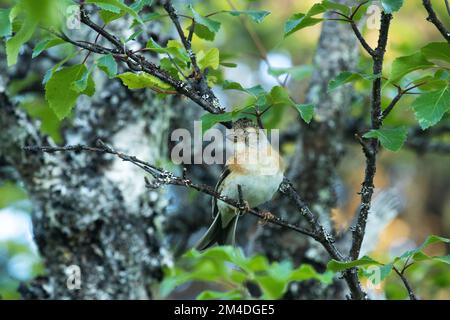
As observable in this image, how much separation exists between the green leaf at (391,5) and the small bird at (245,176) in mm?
1237

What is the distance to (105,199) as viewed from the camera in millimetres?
3928

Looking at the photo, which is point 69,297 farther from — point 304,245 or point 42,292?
point 304,245

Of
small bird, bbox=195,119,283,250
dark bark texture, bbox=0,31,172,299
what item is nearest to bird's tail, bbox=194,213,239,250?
small bird, bbox=195,119,283,250

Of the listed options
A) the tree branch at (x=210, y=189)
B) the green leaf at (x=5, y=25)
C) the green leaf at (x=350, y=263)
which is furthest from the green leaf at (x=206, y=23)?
the green leaf at (x=350, y=263)

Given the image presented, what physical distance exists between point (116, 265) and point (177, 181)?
5.30 feet

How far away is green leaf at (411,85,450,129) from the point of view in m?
Result: 2.38

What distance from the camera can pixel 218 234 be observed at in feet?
13.2

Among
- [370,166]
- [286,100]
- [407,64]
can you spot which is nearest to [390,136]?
[370,166]

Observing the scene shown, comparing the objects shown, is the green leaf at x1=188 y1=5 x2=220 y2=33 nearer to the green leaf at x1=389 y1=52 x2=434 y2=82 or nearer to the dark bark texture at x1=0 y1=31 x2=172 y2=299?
the green leaf at x1=389 y1=52 x2=434 y2=82

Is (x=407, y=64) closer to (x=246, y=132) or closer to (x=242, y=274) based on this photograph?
(x=242, y=274)

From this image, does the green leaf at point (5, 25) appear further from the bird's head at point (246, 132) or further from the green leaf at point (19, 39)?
the bird's head at point (246, 132)

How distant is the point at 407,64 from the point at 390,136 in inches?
11.0
